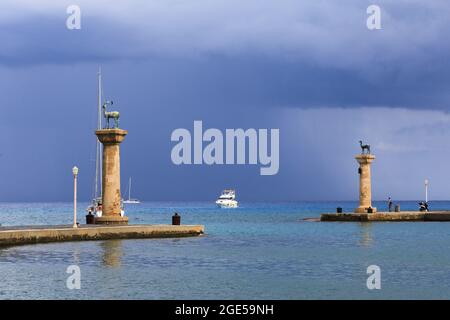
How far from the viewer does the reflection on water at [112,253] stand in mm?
38381

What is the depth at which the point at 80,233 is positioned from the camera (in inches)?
1921

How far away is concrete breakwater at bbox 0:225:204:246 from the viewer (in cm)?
4504

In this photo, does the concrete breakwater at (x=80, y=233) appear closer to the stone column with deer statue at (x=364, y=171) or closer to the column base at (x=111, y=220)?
the column base at (x=111, y=220)

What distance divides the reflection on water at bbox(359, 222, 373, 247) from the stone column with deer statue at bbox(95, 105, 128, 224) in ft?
57.5

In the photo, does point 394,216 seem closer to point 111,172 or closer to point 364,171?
point 364,171

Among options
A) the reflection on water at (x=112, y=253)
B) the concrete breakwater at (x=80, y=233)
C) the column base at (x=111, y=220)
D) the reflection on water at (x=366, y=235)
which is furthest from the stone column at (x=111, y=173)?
the reflection on water at (x=366, y=235)

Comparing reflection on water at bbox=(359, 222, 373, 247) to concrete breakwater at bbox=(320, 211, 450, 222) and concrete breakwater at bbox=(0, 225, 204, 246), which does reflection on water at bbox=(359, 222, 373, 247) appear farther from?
concrete breakwater at bbox=(0, 225, 204, 246)

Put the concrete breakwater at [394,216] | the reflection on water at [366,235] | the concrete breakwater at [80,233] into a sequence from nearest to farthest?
the concrete breakwater at [80,233], the reflection on water at [366,235], the concrete breakwater at [394,216]

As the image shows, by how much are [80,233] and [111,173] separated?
24.1ft

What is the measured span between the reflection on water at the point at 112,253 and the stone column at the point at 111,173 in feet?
15.2
